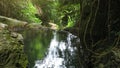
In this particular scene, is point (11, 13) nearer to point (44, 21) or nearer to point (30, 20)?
point (30, 20)

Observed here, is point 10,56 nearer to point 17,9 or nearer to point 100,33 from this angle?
point 100,33

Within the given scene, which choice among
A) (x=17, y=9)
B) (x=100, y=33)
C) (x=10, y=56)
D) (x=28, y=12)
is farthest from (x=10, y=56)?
(x=28, y=12)

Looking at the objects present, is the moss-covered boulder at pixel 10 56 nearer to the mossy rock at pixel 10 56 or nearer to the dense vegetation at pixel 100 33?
the mossy rock at pixel 10 56

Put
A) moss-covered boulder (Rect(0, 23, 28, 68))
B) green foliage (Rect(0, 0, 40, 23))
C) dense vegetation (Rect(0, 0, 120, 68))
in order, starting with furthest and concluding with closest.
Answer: green foliage (Rect(0, 0, 40, 23)) → moss-covered boulder (Rect(0, 23, 28, 68)) → dense vegetation (Rect(0, 0, 120, 68))

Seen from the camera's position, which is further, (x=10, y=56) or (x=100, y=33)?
(x=10, y=56)

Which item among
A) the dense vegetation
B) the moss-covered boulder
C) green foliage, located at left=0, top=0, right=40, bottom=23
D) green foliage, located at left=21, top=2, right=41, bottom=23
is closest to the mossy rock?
the moss-covered boulder

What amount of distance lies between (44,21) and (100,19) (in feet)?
98.5

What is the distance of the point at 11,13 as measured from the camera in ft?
89.9

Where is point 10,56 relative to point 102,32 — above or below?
below

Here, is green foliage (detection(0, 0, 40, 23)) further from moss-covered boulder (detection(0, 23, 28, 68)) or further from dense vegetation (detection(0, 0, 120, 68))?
dense vegetation (detection(0, 0, 120, 68))

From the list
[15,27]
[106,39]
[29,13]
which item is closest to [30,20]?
[29,13]

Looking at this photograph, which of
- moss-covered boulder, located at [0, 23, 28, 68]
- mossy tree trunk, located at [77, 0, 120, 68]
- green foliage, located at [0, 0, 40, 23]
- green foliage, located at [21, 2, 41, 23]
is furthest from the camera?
green foliage, located at [21, 2, 41, 23]

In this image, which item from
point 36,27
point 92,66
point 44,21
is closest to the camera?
point 92,66

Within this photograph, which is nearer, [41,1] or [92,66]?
[92,66]
